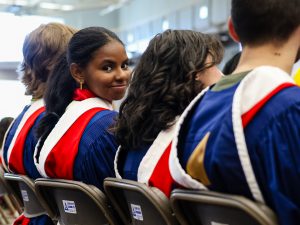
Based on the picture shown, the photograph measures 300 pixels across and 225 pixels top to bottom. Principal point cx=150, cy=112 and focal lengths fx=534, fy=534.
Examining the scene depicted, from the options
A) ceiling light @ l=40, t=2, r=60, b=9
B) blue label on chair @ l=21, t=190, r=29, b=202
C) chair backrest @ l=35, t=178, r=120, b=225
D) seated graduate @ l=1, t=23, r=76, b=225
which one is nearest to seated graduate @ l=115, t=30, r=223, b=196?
chair backrest @ l=35, t=178, r=120, b=225

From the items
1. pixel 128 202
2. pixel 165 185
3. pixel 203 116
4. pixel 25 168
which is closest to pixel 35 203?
pixel 25 168

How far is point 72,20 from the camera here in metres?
10.4

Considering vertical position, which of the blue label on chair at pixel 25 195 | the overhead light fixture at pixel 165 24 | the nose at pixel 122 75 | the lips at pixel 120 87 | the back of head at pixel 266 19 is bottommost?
the overhead light fixture at pixel 165 24

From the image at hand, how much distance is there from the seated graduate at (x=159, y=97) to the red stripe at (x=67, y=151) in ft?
0.83

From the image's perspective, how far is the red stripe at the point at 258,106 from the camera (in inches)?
39.9

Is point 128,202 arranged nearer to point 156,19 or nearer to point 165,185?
point 165,185

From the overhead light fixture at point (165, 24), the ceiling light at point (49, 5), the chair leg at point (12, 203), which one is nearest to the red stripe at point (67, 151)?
the chair leg at point (12, 203)

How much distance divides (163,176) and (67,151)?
1.80 ft

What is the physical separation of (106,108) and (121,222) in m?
0.46

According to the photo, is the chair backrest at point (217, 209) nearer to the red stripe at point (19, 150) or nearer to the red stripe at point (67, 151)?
the red stripe at point (67, 151)

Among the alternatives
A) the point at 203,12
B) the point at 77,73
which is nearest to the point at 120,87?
the point at 77,73

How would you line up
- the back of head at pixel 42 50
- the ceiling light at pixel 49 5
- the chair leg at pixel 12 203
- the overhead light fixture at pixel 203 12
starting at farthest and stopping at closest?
the ceiling light at pixel 49 5 → the overhead light fixture at pixel 203 12 → the chair leg at pixel 12 203 → the back of head at pixel 42 50

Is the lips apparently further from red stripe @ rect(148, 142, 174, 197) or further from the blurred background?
the blurred background

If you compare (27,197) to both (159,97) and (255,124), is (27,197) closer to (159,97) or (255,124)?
(159,97)
